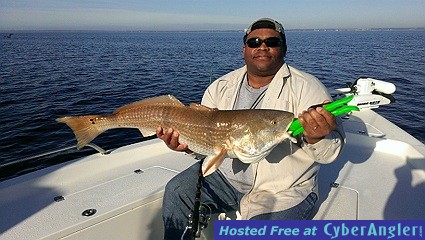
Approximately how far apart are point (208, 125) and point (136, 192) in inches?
52.7

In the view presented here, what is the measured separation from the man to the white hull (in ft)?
1.57

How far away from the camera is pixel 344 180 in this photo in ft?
14.5

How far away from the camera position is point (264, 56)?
3.54 meters

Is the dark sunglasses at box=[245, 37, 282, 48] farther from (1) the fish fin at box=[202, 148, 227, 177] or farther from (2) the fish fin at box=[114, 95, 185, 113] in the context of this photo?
(1) the fish fin at box=[202, 148, 227, 177]

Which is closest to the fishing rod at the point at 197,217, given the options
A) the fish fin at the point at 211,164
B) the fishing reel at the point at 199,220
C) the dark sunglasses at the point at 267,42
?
the fishing reel at the point at 199,220

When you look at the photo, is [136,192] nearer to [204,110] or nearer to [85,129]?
[85,129]

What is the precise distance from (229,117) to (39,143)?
1018cm

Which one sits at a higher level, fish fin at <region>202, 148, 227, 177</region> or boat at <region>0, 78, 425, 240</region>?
fish fin at <region>202, 148, 227, 177</region>

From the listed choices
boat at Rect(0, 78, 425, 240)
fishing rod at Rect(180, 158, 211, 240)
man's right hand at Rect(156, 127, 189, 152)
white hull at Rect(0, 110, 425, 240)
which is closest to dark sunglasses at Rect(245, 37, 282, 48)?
man's right hand at Rect(156, 127, 189, 152)

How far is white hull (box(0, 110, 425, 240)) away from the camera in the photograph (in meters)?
3.42

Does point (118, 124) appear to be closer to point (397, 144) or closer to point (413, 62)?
point (397, 144)

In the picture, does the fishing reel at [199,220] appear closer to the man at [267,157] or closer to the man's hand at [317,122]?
the man at [267,157]

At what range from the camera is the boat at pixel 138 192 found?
343 centimetres

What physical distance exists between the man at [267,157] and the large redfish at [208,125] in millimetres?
154
